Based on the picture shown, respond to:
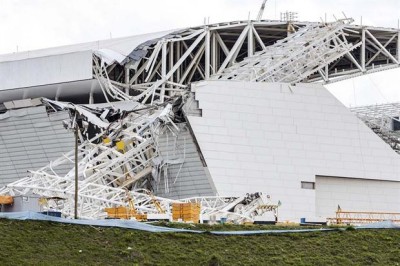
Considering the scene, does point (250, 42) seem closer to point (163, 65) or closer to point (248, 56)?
point (248, 56)

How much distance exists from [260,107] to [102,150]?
13.0 metres

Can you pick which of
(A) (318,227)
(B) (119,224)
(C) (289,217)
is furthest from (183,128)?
(B) (119,224)

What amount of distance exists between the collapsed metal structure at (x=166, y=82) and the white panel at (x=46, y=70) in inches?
46.1

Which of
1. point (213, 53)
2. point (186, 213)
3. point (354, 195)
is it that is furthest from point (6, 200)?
point (213, 53)

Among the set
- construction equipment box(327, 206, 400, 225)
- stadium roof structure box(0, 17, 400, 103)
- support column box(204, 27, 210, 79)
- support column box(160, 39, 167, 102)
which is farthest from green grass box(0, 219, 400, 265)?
support column box(204, 27, 210, 79)

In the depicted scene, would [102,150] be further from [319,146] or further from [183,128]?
[319,146]

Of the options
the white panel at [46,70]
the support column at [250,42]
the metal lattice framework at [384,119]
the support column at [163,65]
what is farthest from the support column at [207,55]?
the metal lattice framework at [384,119]

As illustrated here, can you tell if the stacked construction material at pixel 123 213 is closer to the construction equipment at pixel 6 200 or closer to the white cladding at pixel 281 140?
the construction equipment at pixel 6 200

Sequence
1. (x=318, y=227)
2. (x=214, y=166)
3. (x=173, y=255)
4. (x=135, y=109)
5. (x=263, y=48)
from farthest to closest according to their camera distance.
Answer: (x=263, y=48) < (x=135, y=109) < (x=214, y=166) < (x=318, y=227) < (x=173, y=255)

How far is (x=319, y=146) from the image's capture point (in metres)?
104

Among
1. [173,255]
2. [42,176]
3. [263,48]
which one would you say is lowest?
[173,255]

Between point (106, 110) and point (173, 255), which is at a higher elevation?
point (106, 110)

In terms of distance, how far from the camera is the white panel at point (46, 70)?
110319mm

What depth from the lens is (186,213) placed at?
278 feet
